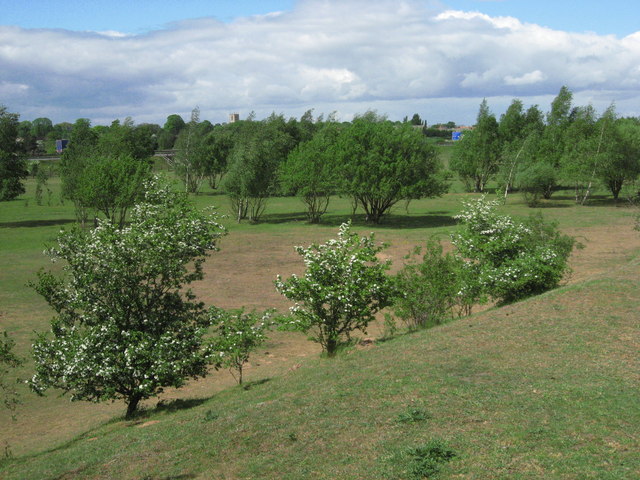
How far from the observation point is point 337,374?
44.8 feet

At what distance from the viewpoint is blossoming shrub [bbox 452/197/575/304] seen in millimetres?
19516

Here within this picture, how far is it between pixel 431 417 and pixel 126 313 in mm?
8598

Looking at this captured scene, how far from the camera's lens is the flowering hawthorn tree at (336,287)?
1736 cm

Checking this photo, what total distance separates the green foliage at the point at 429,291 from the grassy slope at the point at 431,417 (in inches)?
166

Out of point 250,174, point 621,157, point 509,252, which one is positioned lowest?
point 509,252

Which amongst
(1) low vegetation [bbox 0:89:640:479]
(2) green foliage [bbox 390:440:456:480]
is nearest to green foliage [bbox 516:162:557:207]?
(1) low vegetation [bbox 0:89:640:479]

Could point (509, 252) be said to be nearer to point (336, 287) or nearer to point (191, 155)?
point (336, 287)

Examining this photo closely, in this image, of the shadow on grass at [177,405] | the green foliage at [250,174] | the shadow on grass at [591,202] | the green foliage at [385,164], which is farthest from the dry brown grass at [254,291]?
the shadow on grass at [591,202]

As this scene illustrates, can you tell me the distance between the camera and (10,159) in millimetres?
58062

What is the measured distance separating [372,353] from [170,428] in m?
5.51

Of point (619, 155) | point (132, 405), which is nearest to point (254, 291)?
point (132, 405)

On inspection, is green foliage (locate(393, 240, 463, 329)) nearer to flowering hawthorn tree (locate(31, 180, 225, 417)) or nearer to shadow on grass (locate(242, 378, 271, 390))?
shadow on grass (locate(242, 378, 271, 390))

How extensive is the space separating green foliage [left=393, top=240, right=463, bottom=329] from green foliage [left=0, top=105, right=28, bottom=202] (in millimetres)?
49210

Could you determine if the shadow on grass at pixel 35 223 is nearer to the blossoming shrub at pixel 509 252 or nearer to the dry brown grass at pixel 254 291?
the dry brown grass at pixel 254 291
